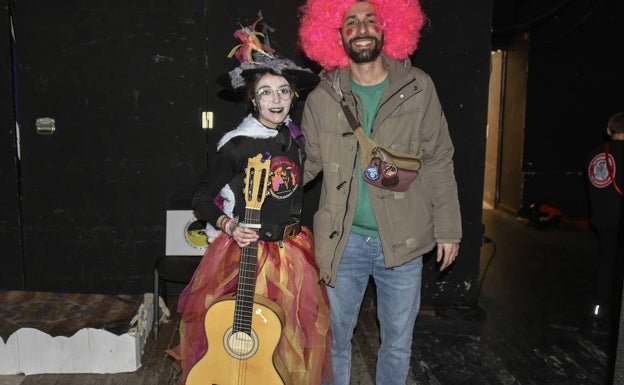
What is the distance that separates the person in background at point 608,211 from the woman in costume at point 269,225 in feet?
9.12

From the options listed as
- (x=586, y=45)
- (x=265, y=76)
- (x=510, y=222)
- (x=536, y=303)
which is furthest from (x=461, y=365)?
(x=586, y=45)

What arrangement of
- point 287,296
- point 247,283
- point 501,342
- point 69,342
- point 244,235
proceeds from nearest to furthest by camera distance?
point 244,235 → point 247,283 → point 287,296 → point 69,342 → point 501,342

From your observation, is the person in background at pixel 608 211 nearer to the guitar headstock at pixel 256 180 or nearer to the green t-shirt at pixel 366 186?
the green t-shirt at pixel 366 186

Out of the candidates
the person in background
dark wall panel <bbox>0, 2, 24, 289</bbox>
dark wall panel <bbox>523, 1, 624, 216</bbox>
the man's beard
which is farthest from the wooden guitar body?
dark wall panel <bbox>523, 1, 624, 216</bbox>

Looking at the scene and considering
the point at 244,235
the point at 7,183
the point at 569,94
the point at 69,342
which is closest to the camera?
the point at 244,235

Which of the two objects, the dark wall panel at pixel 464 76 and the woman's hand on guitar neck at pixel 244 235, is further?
the dark wall panel at pixel 464 76

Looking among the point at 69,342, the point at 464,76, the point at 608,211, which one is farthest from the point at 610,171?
the point at 69,342

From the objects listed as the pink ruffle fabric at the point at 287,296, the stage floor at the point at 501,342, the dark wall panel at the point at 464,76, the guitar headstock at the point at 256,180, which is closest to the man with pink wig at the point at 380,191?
the pink ruffle fabric at the point at 287,296

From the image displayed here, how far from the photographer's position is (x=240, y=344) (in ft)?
9.50

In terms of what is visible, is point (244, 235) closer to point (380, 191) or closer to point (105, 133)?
point (380, 191)

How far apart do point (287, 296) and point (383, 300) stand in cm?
46

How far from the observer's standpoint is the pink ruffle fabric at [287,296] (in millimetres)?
3033

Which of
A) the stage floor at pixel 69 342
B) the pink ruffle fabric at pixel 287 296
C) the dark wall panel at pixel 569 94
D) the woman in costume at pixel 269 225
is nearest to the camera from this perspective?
the woman in costume at pixel 269 225

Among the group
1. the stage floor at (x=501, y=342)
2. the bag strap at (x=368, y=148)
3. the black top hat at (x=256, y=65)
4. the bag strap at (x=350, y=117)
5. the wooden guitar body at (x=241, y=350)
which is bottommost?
the stage floor at (x=501, y=342)
